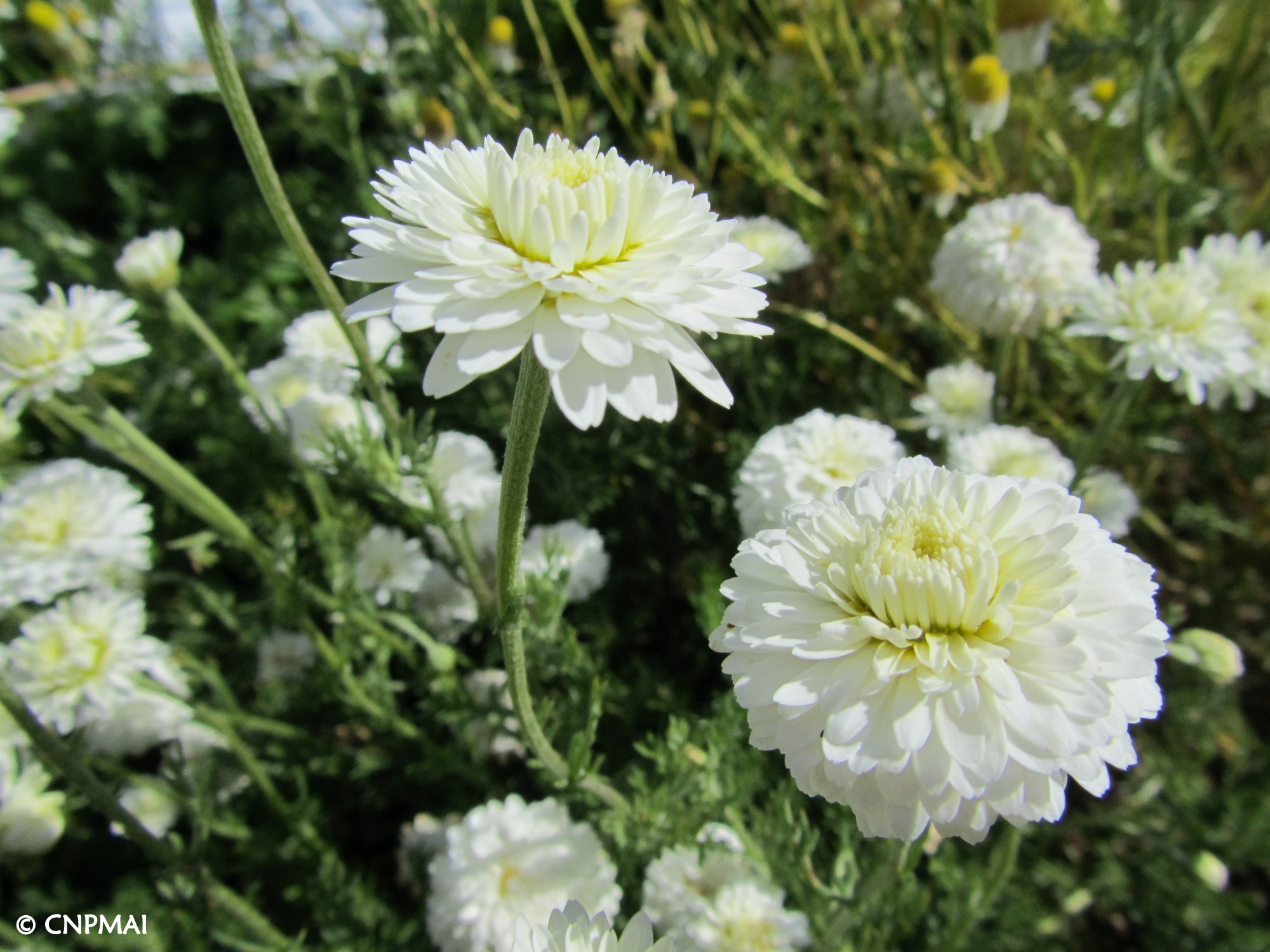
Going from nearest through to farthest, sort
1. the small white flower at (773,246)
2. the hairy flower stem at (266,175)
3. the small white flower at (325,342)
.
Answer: the hairy flower stem at (266,175) → the small white flower at (325,342) → the small white flower at (773,246)

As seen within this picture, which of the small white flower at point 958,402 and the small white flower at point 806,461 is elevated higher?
the small white flower at point 806,461

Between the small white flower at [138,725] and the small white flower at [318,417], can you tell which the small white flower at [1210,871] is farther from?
the small white flower at [138,725]

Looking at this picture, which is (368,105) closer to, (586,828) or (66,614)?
(66,614)

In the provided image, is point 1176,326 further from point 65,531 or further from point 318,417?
point 65,531

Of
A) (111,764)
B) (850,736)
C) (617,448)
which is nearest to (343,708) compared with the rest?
(111,764)

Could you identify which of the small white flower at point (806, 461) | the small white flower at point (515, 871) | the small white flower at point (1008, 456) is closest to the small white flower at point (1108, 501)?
the small white flower at point (1008, 456)

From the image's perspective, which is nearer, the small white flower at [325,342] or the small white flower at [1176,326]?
the small white flower at [1176,326]

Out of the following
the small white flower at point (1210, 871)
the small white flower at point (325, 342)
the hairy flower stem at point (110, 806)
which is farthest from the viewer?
the small white flower at point (325, 342)

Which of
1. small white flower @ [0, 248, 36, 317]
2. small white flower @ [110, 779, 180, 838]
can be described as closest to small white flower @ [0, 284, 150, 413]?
small white flower @ [0, 248, 36, 317]
